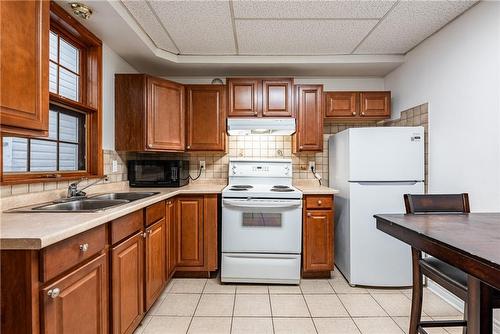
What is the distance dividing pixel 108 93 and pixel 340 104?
2364 millimetres

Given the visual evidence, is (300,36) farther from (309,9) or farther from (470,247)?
(470,247)

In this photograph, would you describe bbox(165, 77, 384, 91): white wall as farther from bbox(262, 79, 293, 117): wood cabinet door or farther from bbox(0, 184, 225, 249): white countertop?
bbox(0, 184, 225, 249): white countertop

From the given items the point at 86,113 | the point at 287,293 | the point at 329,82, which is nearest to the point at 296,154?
the point at 329,82

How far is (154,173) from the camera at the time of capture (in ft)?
9.34

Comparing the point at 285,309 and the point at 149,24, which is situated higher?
the point at 149,24

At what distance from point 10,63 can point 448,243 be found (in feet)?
5.95

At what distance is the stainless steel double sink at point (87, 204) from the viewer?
4.98ft

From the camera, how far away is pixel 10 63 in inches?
43.6

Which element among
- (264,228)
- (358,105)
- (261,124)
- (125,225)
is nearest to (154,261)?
(125,225)

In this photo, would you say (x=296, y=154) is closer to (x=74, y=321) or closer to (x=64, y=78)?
(x=64, y=78)

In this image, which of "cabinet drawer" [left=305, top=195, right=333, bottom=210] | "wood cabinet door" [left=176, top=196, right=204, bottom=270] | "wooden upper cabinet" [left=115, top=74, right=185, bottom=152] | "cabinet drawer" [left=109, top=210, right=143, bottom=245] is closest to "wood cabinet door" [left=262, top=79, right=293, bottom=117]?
"cabinet drawer" [left=305, top=195, right=333, bottom=210]

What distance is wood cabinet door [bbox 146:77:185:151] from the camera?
8.63 ft

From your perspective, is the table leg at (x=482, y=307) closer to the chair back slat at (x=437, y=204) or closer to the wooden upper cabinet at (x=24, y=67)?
the chair back slat at (x=437, y=204)

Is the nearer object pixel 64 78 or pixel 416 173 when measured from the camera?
pixel 64 78
